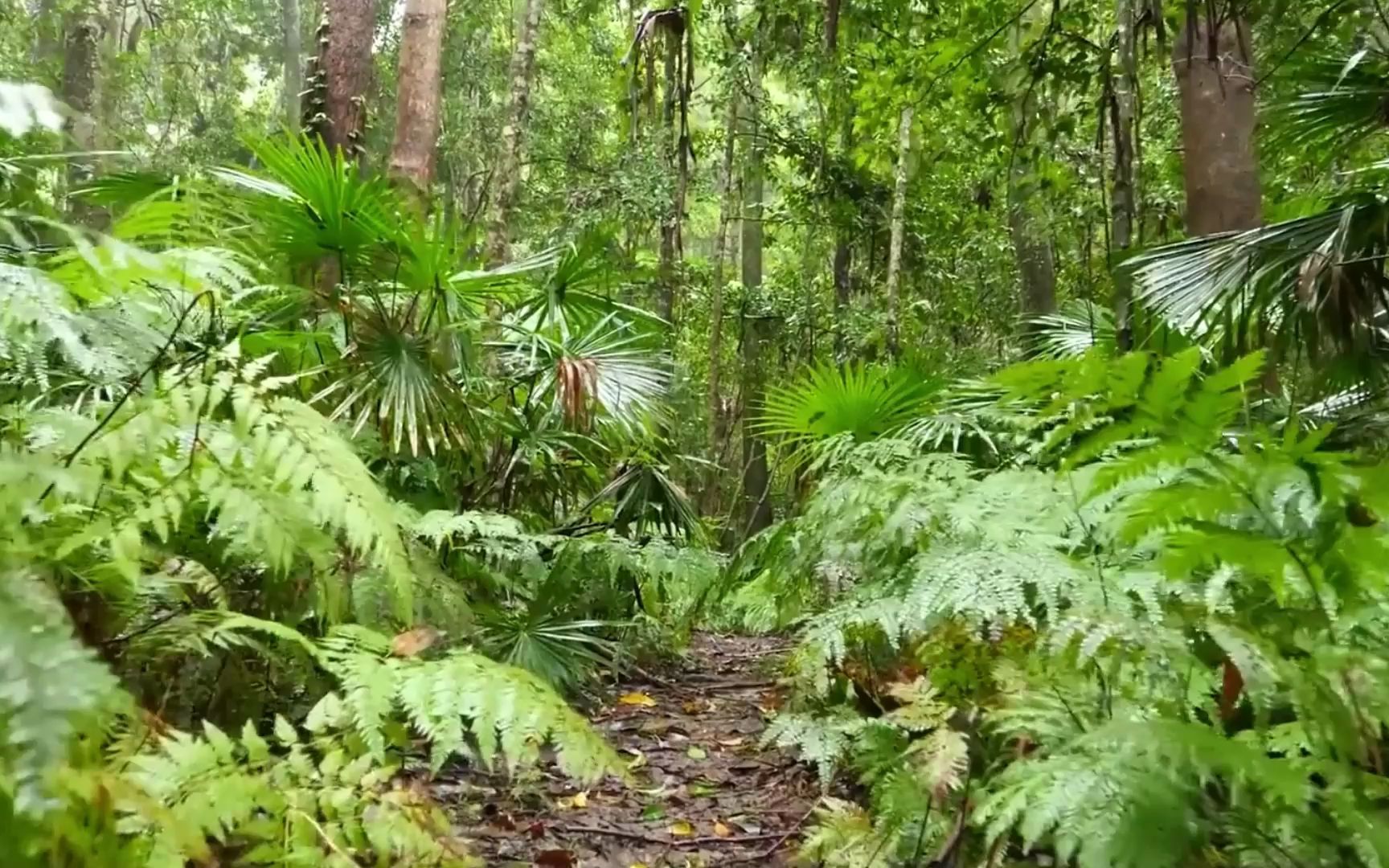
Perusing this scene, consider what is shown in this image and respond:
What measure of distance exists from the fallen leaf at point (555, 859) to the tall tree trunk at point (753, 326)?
4.94 m

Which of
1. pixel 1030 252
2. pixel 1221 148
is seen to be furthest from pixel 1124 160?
pixel 1030 252

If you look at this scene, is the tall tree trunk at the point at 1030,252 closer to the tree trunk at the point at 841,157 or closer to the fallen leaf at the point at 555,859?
the tree trunk at the point at 841,157

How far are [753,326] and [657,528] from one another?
526 centimetres

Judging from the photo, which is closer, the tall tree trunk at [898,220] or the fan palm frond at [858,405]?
the fan palm frond at [858,405]

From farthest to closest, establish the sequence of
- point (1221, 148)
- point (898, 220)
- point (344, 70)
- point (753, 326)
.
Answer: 1. point (753, 326)
2. point (898, 220)
3. point (344, 70)
4. point (1221, 148)

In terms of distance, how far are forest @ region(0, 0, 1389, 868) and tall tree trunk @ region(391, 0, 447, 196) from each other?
30 mm

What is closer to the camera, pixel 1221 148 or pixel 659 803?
pixel 659 803

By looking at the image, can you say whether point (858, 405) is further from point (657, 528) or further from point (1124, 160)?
point (657, 528)

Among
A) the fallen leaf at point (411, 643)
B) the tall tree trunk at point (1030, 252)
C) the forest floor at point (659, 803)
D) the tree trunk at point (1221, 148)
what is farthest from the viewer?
the tall tree trunk at point (1030, 252)

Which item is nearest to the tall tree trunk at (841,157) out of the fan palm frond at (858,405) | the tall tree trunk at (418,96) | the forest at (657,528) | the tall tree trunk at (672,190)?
the forest at (657,528)

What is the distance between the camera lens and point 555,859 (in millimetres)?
2111

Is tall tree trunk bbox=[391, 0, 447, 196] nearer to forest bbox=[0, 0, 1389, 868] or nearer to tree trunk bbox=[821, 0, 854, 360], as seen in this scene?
forest bbox=[0, 0, 1389, 868]

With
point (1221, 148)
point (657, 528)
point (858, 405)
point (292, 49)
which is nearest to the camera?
point (858, 405)

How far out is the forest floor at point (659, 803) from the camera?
2197 mm
